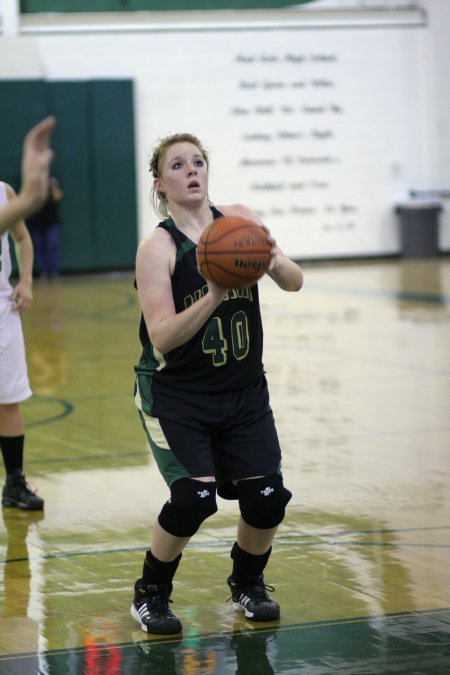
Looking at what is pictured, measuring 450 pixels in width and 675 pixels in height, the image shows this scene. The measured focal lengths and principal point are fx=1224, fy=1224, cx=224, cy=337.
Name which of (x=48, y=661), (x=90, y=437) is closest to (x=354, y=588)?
(x=48, y=661)

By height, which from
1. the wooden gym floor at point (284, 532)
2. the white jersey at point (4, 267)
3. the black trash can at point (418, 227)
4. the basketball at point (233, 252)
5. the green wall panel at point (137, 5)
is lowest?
the wooden gym floor at point (284, 532)

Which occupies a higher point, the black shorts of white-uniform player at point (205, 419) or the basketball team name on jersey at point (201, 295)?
the basketball team name on jersey at point (201, 295)

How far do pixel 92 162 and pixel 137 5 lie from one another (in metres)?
2.73

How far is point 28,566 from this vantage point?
5.10m

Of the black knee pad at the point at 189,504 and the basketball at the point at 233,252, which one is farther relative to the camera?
the black knee pad at the point at 189,504

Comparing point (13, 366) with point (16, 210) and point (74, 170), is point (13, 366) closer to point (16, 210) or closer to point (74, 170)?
point (16, 210)

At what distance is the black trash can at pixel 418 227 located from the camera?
71.2 ft

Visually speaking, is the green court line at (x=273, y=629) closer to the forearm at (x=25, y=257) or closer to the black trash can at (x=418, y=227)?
the forearm at (x=25, y=257)

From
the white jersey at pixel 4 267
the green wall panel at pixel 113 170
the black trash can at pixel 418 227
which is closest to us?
the white jersey at pixel 4 267

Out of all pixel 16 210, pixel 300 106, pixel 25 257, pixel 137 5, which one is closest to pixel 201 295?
pixel 16 210

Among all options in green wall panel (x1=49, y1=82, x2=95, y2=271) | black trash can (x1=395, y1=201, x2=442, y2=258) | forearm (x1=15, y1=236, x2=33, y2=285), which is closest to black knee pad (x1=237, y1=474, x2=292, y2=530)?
forearm (x1=15, y1=236, x2=33, y2=285)

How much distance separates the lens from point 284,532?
5.53 metres

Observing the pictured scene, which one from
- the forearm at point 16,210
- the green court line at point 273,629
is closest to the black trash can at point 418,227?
the green court line at point 273,629

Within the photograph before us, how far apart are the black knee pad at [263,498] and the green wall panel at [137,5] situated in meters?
16.7
